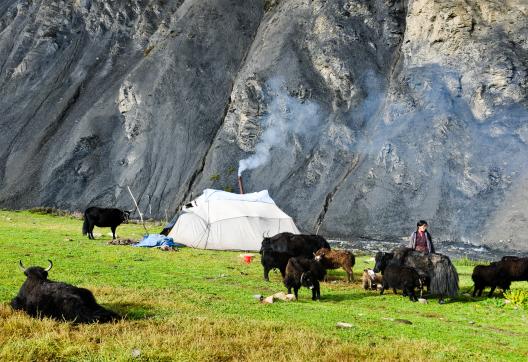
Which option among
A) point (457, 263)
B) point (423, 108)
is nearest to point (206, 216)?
point (457, 263)

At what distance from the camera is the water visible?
98.5 ft

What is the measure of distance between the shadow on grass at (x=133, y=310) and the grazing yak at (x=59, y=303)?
39 centimetres

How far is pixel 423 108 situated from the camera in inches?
1715

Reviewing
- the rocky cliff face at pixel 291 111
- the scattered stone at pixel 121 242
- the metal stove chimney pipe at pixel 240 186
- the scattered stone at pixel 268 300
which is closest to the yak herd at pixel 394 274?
the scattered stone at pixel 268 300

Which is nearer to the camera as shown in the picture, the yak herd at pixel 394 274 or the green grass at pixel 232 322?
the green grass at pixel 232 322

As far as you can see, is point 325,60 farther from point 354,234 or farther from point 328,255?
point 328,255

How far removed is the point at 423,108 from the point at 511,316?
32071 millimetres

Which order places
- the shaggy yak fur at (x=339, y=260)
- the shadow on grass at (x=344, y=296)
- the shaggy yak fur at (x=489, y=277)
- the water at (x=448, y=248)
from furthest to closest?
the water at (x=448, y=248), the shaggy yak fur at (x=339, y=260), the shaggy yak fur at (x=489, y=277), the shadow on grass at (x=344, y=296)

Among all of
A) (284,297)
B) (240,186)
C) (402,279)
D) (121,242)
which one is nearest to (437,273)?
(402,279)

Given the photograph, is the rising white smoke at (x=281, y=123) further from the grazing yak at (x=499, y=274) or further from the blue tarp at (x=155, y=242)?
the grazing yak at (x=499, y=274)

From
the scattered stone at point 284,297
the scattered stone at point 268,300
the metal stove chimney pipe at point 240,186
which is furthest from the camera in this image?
the metal stove chimney pipe at point 240,186

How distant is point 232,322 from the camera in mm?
10023

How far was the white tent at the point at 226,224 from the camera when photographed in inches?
1079

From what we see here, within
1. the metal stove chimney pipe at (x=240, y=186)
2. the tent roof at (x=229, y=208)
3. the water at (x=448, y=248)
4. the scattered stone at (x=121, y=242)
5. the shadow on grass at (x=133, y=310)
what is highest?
the metal stove chimney pipe at (x=240, y=186)
